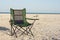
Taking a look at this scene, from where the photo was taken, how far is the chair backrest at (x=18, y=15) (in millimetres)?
7992

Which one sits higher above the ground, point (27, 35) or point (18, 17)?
point (18, 17)

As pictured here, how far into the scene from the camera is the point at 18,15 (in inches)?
319

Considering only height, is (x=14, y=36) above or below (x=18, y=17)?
below

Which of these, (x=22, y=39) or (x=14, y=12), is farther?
Answer: (x=14, y=12)

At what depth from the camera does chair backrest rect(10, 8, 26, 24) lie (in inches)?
315

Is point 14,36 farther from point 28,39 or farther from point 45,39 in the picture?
point 45,39

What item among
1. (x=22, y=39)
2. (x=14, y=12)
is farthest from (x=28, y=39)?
(x=14, y=12)

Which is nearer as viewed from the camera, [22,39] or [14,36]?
[22,39]

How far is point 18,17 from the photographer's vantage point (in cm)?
812

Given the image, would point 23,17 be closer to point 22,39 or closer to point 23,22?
point 23,22

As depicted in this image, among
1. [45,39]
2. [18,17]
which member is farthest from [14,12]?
[45,39]

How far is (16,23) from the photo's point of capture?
793cm

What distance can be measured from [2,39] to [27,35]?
1.16 m

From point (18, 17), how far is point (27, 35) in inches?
28.1
